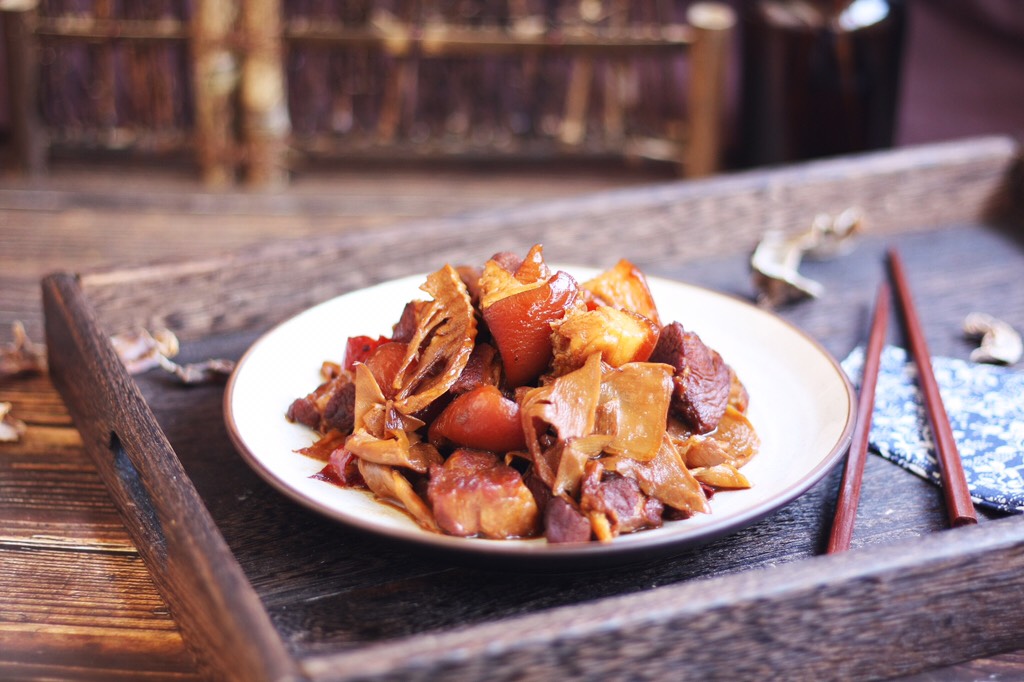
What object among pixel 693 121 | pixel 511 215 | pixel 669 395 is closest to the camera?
pixel 669 395

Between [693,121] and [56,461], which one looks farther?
[693,121]

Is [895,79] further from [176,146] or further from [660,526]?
[660,526]

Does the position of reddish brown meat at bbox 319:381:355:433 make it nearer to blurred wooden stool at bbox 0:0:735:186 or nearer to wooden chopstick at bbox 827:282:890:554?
wooden chopstick at bbox 827:282:890:554

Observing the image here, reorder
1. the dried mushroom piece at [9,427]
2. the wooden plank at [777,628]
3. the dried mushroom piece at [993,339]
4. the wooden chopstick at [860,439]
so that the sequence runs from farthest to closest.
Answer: the dried mushroom piece at [993,339]
the dried mushroom piece at [9,427]
the wooden chopstick at [860,439]
the wooden plank at [777,628]

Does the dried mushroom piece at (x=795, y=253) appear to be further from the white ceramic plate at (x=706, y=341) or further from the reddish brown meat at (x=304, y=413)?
the reddish brown meat at (x=304, y=413)

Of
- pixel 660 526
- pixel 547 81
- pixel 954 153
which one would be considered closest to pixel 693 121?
pixel 547 81

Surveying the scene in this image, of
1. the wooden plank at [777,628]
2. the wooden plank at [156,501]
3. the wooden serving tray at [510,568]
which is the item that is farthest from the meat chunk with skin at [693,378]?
the wooden plank at [156,501]

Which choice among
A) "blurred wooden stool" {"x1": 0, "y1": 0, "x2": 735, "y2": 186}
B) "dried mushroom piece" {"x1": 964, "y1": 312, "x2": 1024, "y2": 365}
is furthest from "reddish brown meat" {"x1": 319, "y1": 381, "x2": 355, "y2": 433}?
"blurred wooden stool" {"x1": 0, "y1": 0, "x2": 735, "y2": 186}
